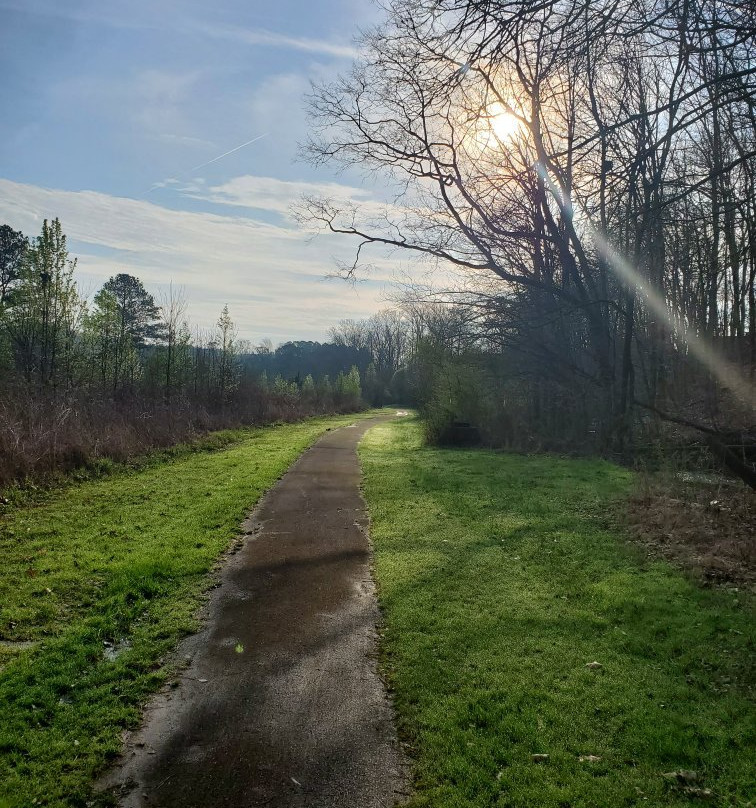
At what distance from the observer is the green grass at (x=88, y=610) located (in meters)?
3.63

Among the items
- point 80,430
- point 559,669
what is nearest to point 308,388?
point 80,430

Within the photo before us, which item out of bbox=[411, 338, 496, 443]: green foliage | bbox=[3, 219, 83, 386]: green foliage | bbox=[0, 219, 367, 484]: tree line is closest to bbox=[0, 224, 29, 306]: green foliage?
bbox=[0, 219, 367, 484]: tree line

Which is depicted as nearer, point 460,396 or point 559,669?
point 559,669

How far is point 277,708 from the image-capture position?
4188mm

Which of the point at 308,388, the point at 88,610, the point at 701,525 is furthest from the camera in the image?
the point at 308,388

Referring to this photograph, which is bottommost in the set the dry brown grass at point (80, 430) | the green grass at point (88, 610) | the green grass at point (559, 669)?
the green grass at point (559, 669)

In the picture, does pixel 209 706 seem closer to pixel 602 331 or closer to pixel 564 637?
pixel 564 637

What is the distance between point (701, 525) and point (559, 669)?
5056 mm

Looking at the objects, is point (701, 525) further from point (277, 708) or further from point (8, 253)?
point (8, 253)

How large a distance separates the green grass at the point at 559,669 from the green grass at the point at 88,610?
209 centimetres

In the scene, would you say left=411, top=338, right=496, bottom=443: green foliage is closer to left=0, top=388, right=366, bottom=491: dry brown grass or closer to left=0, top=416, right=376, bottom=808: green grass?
left=0, top=388, right=366, bottom=491: dry brown grass

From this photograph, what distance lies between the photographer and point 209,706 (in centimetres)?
420

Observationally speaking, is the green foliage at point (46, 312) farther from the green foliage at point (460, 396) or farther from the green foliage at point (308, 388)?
the green foliage at point (308, 388)

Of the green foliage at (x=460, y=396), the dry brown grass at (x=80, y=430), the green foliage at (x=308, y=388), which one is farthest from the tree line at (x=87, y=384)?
the green foliage at (x=460, y=396)
